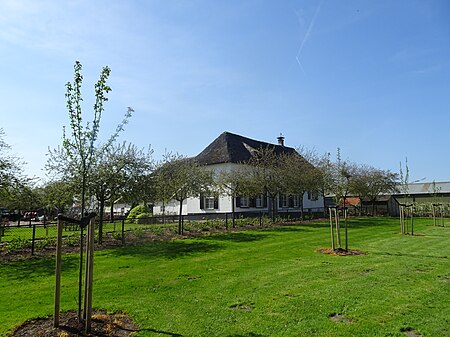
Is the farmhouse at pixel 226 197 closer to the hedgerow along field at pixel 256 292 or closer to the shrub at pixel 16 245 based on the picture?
the shrub at pixel 16 245

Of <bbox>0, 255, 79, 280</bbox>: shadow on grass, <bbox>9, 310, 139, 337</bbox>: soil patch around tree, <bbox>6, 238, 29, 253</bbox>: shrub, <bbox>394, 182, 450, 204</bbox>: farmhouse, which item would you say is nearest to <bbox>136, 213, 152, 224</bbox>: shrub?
<bbox>6, 238, 29, 253</bbox>: shrub

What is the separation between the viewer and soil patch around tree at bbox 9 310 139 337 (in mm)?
4418

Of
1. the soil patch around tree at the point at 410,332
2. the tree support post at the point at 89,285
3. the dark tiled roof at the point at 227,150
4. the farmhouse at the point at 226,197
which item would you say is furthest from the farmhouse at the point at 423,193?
the tree support post at the point at 89,285

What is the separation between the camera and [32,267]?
31.1ft

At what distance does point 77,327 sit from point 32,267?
593 cm

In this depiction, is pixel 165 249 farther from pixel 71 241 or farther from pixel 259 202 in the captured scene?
pixel 259 202

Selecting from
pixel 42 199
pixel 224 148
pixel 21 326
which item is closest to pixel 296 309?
pixel 21 326

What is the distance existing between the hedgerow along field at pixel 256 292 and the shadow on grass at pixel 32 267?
0.03 meters

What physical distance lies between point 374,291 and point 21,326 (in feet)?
18.9

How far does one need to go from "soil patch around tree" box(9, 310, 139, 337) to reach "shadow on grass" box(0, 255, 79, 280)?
3.80m

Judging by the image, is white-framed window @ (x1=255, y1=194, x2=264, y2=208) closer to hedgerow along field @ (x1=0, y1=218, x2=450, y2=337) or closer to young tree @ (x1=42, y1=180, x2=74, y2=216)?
young tree @ (x1=42, y1=180, x2=74, y2=216)

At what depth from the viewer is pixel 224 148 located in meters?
33.7

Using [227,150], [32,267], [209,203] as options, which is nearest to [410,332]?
[32,267]

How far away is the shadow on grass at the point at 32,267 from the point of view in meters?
8.48
